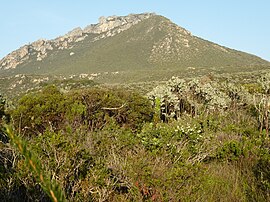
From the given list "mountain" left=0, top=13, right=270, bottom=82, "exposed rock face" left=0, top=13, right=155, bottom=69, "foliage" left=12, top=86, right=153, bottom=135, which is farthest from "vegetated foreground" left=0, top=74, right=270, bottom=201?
"exposed rock face" left=0, top=13, right=155, bottom=69

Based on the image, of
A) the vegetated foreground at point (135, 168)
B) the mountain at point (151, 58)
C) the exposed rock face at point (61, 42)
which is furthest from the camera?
the exposed rock face at point (61, 42)

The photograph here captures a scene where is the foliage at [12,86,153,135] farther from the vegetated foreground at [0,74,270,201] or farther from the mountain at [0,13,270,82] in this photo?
the mountain at [0,13,270,82]

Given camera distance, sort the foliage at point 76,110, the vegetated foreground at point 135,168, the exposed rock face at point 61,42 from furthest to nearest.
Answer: the exposed rock face at point 61,42 < the foliage at point 76,110 < the vegetated foreground at point 135,168

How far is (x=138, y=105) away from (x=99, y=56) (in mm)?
75647

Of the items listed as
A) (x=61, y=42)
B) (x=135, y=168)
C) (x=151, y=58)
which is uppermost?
(x=61, y=42)

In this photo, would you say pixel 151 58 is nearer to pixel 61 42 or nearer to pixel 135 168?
pixel 61 42

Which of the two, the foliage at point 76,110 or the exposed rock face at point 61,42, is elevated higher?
the exposed rock face at point 61,42

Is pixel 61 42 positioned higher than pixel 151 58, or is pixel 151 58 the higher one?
pixel 61 42

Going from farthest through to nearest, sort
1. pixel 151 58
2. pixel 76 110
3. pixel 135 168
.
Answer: pixel 151 58
pixel 76 110
pixel 135 168

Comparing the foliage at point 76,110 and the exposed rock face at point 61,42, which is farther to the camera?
the exposed rock face at point 61,42

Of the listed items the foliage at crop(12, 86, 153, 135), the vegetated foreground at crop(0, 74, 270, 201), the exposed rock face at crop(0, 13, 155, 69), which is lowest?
the foliage at crop(12, 86, 153, 135)

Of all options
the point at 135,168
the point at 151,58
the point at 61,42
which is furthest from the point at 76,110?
the point at 61,42

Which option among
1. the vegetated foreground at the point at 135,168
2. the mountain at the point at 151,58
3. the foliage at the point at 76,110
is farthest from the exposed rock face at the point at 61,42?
the vegetated foreground at the point at 135,168

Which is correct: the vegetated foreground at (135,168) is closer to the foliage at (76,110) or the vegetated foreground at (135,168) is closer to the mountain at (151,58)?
the foliage at (76,110)
